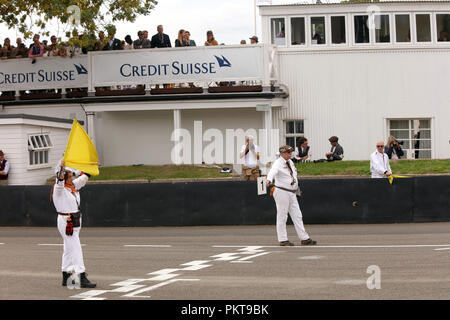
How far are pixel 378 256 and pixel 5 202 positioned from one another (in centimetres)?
1239

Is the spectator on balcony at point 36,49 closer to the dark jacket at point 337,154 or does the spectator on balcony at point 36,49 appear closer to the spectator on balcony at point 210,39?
the spectator on balcony at point 210,39

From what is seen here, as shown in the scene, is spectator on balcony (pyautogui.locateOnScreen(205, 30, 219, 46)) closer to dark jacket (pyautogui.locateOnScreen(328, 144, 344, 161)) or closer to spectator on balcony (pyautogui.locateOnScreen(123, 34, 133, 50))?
spectator on balcony (pyautogui.locateOnScreen(123, 34, 133, 50))

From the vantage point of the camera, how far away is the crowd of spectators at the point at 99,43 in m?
28.9

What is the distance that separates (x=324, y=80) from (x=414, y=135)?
372 cm

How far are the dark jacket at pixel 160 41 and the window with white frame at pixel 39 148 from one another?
4.99 m

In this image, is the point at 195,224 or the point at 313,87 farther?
the point at 313,87

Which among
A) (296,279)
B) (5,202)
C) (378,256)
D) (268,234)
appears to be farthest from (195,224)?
(296,279)

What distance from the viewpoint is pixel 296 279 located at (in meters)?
12.5

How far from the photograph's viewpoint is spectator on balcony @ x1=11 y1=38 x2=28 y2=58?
103ft

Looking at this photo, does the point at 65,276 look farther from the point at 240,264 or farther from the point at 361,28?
the point at 361,28

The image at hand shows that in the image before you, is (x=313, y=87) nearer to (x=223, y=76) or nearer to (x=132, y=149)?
(x=223, y=76)

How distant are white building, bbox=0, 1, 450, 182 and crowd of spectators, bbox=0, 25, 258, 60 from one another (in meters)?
0.38

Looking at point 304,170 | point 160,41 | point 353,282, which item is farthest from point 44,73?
point 353,282

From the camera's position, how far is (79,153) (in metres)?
12.6
